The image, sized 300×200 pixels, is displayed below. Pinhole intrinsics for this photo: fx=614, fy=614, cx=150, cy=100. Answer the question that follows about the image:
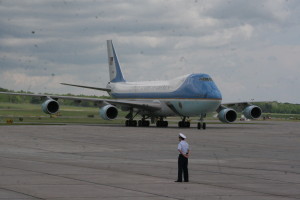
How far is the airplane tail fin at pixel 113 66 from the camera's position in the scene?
67.5 metres

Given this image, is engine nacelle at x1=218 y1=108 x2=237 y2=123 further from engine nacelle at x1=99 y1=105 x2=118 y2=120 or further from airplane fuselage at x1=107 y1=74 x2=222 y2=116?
engine nacelle at x1=99 y1=105 x2=118 y2=120

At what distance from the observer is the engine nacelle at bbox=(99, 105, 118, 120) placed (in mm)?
54594

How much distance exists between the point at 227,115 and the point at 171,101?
570 cm

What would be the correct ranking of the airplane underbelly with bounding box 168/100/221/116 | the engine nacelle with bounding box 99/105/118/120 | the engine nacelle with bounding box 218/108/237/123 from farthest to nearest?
the engine nacelle with bounding box 218/108/237/123, the engine nacelle with bounding box 99/105/118/120, the airplane underbelly with bounding box 168/100/221/116

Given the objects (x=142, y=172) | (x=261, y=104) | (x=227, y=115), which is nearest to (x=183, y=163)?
(x=142, y=172)

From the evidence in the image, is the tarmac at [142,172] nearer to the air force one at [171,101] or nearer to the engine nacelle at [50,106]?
the air force one at [171,101]

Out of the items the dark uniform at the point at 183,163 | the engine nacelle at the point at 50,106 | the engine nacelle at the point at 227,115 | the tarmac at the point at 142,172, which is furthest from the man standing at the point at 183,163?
the engine nacelle at the point at 50,106

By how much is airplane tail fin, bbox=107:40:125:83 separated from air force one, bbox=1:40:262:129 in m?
Result: 2.08

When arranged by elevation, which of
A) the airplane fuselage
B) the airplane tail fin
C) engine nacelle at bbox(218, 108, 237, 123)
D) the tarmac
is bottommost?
the tarmac

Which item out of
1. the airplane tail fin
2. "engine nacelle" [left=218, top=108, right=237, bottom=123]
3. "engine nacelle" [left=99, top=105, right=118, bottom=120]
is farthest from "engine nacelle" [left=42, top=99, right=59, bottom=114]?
"engine nacelle" [left=218, top=108, right=237, bottom=123]

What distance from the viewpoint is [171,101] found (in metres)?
53.8

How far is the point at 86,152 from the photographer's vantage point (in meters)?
27.7

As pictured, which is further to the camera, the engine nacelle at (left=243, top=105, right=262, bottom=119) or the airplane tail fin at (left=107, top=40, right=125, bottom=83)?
the airplane tail fin at (left=107, top=40, right=125, bottom=83)

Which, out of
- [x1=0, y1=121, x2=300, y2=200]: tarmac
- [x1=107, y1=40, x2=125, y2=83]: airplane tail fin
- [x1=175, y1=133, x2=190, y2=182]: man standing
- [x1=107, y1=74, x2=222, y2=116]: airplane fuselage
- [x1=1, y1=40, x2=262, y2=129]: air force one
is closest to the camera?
[x1=0, y1=121, x2=300, y2=200]: tarmac
